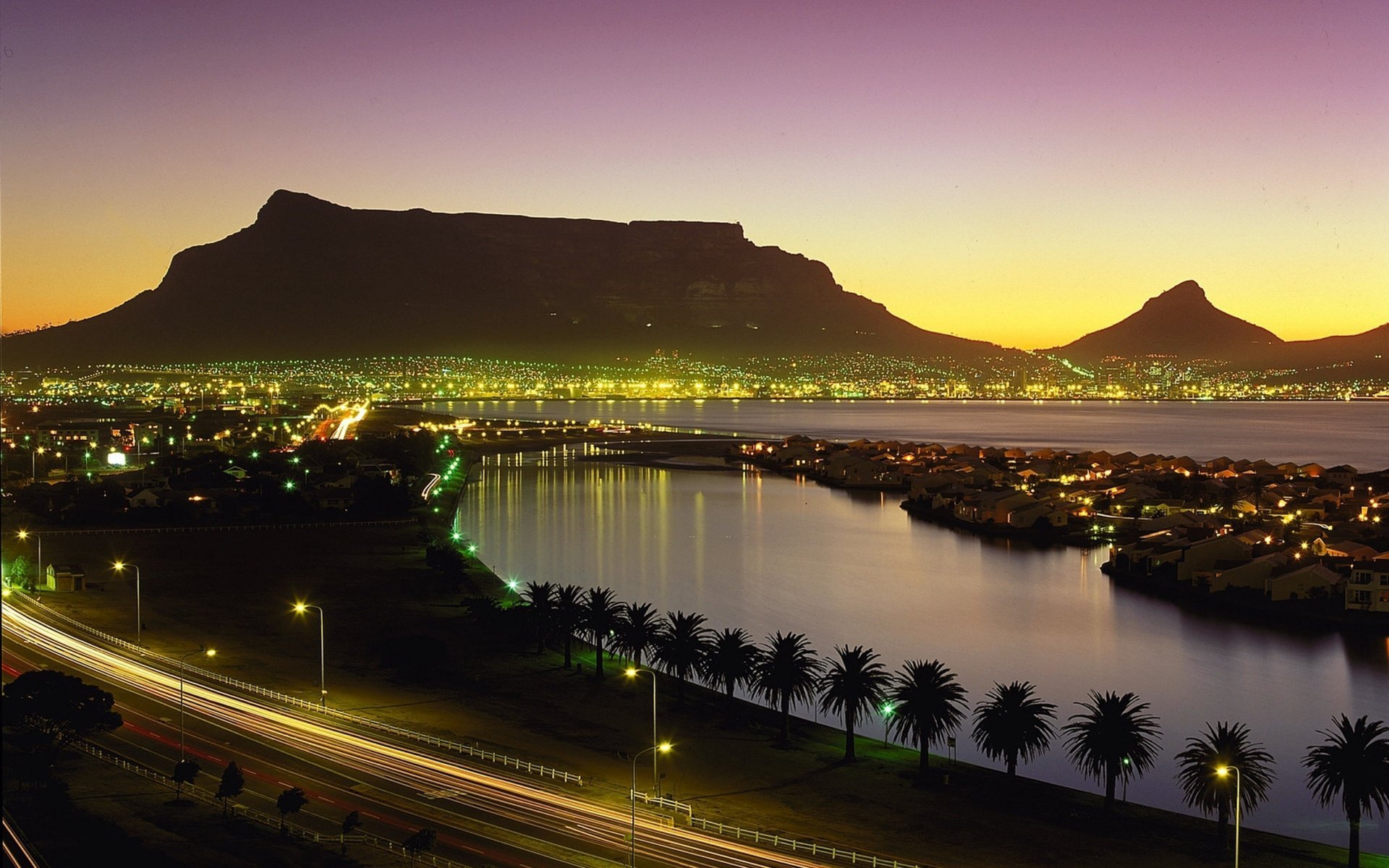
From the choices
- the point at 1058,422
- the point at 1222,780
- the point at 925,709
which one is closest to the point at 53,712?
the point at 925,709

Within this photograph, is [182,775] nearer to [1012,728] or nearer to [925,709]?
[925,709]

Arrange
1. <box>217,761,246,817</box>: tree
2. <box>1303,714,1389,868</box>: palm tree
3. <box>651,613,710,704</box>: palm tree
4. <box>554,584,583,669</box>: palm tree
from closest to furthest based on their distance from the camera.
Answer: <box>217,761,246,817</box>: tree < <box>1303,714,1389,868</box>: palm tree < <box>651,613,710,704</box>: palm tree < <box>554,584,583,669</box>: palm tree

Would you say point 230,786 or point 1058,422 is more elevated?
point 230,786

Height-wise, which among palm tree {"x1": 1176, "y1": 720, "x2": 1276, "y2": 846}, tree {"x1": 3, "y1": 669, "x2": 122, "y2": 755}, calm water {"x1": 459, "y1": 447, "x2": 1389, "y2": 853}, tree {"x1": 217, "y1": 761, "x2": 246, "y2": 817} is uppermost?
tree {"x1": 3, "y1": 669, "x2": 122, "y2": 755}

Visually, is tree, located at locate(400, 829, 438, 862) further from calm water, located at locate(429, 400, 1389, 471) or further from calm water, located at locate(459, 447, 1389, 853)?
calm water, located at locate(429, 400, 1389, 471)

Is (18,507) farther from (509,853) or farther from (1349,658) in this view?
(1349,658)

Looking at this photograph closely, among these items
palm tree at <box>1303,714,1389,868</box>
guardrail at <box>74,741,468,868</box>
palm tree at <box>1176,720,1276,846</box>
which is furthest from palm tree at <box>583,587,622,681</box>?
palm tree at <box>1303,714,1389,868</box>
